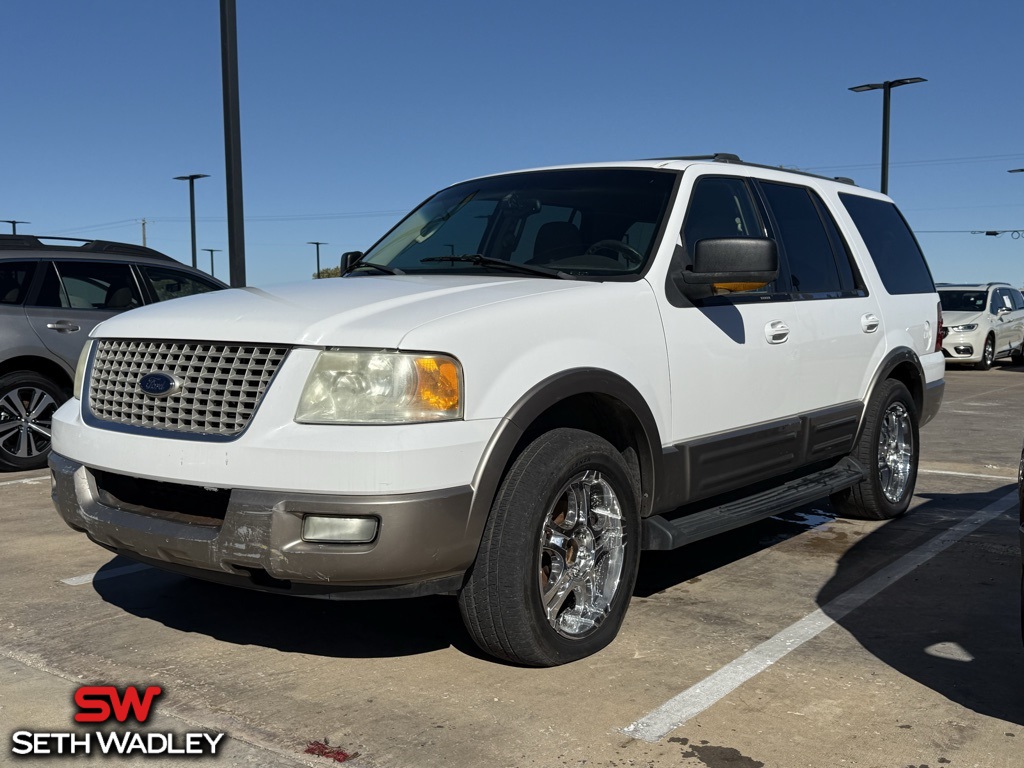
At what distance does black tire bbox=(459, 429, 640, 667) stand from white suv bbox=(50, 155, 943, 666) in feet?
0.03

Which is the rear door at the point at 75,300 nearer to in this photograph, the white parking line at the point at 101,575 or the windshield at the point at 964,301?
the white parking line at the point at 101,575

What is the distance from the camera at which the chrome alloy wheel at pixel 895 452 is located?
6.49 meters

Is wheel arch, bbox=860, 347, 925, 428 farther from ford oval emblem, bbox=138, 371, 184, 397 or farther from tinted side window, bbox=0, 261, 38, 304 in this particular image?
tinted side window, bbox=0, 261, 38, 304

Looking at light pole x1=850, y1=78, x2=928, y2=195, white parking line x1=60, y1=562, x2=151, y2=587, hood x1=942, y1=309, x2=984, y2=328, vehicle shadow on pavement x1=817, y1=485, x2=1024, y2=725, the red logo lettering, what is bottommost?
vehicle shadow on pavement x1=817, y1=485, x2=1024, y2=725

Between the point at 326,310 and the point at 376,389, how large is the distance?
0.42 m

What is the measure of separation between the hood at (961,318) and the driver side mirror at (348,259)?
17.5 metres

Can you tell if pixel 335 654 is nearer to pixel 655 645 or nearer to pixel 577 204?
pixel 655 645

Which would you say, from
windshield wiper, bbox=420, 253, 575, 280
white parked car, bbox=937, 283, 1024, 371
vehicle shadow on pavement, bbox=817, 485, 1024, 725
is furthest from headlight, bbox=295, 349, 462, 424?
white parked car, bbox=937, 283, 1024, 371

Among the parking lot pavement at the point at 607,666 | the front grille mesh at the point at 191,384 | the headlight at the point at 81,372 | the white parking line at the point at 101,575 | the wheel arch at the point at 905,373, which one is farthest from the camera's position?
the wheel arch at the point at 905,373

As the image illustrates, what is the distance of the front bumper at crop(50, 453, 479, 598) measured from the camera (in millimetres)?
3377

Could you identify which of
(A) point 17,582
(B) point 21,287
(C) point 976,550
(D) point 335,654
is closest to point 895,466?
(C) point 976,550

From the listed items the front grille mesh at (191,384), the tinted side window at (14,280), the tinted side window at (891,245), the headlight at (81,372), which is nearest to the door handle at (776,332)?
the tinted side window at (891,245)

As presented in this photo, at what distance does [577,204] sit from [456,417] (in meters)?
1.81

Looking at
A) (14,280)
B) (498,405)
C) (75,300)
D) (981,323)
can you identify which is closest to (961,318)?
(981,323)
